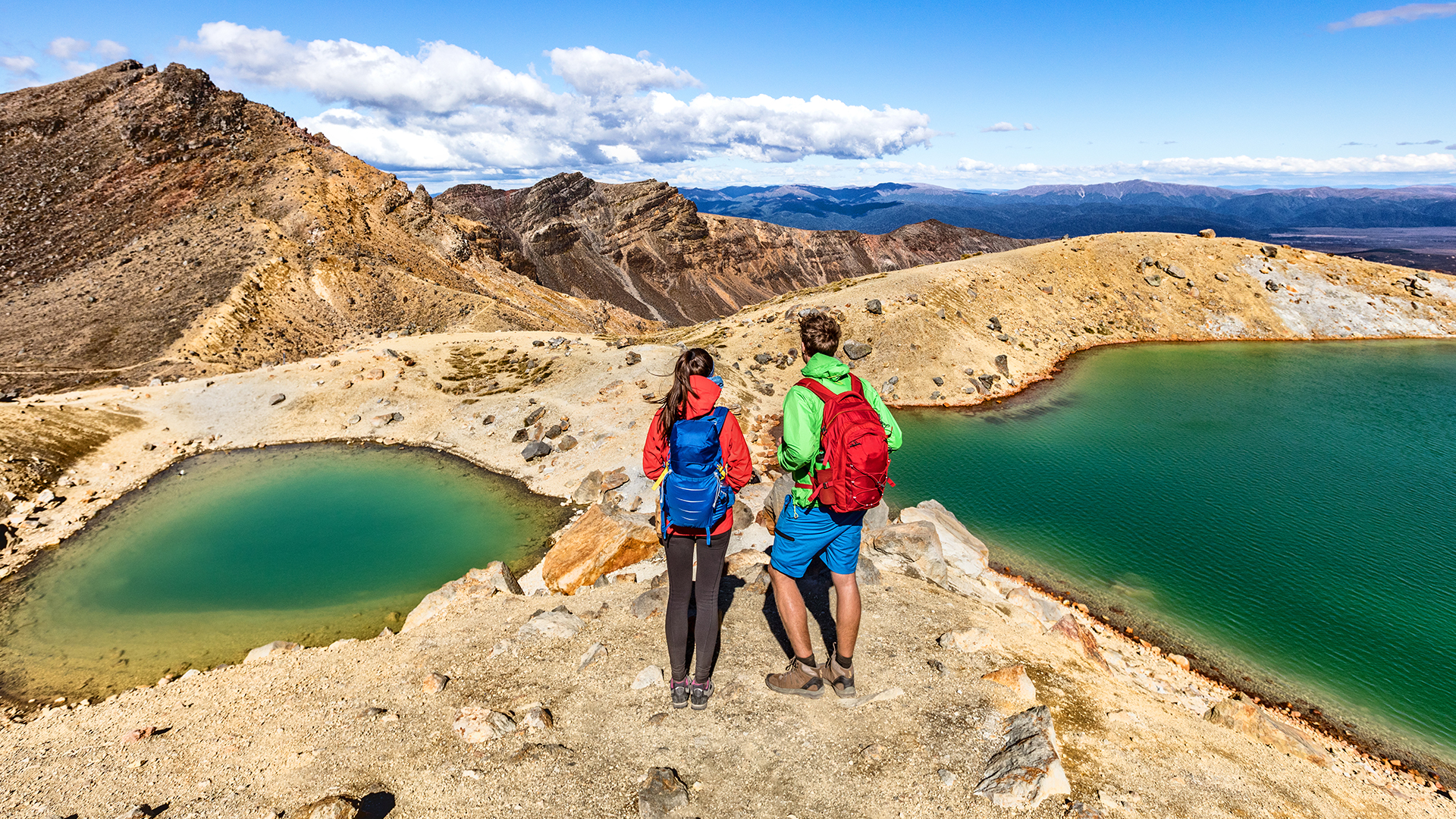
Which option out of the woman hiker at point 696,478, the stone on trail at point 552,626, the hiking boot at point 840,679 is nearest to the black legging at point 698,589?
the woman hiker at point 696,478

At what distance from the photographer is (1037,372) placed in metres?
39.7

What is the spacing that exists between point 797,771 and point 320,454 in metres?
27.9

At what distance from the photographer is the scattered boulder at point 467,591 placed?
12023 millimetres

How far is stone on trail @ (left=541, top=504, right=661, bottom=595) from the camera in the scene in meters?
13.5

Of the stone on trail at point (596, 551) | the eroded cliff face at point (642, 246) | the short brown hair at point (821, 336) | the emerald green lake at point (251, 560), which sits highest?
the eroded cliff face at point (642, 246)

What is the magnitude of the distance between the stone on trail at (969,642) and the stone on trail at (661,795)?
16.2 ft

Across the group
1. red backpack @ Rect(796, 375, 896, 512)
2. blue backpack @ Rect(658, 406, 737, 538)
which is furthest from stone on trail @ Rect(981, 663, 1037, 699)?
blue backpack @ Rect(658, 406, 737, 538)

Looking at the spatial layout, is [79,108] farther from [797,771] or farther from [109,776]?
[797,771]

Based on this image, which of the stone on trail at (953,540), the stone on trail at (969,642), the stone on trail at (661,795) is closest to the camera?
the stone on trail at (661,795)

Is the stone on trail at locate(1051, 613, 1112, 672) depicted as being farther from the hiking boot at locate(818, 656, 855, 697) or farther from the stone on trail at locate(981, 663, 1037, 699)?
the hiking boot at locate(818, 656, 855, 697)

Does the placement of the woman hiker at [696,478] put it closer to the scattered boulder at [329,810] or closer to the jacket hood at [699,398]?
the jacket hood at [699,398]

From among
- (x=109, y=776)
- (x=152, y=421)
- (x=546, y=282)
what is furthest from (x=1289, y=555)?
(x=546, y=282)

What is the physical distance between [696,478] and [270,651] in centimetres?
998

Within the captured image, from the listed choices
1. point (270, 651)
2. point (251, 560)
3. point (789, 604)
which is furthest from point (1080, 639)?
point (251, 560)
